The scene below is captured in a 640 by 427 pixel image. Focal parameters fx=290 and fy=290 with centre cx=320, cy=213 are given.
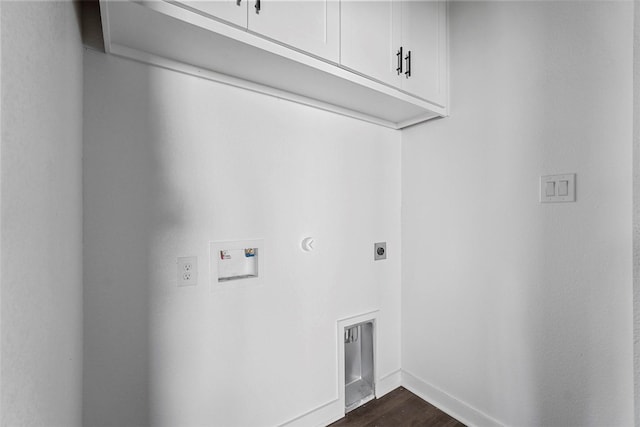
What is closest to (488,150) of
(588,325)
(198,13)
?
(588,325)

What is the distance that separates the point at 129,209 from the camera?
1022 mm

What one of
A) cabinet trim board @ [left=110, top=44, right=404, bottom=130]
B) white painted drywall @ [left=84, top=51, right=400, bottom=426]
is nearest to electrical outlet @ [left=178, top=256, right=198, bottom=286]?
white painted drywall @ [left=84, top=51, right=400, bottom=426]

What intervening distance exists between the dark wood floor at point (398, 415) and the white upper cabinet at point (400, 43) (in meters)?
1.63

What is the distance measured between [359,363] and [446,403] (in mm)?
491

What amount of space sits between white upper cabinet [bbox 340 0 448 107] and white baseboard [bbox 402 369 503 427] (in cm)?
155

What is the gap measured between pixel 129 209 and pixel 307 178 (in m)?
0.74

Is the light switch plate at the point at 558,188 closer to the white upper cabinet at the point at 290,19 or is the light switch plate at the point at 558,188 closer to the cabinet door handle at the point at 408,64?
the cabinet door handle at the point at 408,64

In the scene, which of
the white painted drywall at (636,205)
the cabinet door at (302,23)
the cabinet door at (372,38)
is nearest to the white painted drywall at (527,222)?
the white painted drywall at (636,205)

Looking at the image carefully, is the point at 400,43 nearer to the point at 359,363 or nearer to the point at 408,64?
the point at 408,64

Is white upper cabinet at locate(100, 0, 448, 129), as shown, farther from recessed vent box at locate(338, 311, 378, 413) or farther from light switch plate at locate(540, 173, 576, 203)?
recessed vent box at locate(338, 311, 378, 413)

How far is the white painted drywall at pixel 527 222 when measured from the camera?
102 centimetres

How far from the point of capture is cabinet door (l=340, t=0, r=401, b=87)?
1.15 m

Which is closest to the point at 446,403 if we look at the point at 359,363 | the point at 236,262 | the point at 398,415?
the point at 398,415

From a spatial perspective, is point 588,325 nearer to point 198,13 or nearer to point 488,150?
point 488,150
